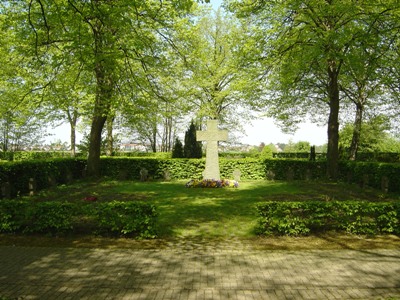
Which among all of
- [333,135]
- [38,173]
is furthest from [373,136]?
[38,173]

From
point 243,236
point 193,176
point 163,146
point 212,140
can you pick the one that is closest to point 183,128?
point 163,146

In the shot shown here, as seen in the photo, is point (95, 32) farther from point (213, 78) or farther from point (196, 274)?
point (213, 78)

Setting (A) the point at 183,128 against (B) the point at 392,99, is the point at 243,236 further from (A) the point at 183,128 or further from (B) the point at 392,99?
(A) the point at 183,128

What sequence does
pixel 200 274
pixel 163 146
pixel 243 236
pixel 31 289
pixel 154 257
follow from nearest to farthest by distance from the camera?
1. pixel 31 289
2. pixel 200 274
3. pixel 154 257
4. pixel 243 236
5. pixel 163 146

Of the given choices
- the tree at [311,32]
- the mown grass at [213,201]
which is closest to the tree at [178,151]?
the mown grass at [213,201]

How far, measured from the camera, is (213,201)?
13.1 m

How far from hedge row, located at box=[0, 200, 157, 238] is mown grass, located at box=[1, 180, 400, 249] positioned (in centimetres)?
54

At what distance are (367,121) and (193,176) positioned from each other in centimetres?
1977

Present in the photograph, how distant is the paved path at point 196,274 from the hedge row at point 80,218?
1.06 m

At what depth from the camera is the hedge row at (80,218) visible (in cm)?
836

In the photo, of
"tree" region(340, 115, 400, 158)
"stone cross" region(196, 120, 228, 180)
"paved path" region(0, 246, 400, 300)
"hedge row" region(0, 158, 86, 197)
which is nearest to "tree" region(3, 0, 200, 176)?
"hedge row" region(0, 158, 86, 197)

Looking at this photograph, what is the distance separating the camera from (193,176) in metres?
22.3

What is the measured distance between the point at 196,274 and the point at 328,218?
4477mm

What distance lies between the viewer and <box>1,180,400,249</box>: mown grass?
849 centimetres
